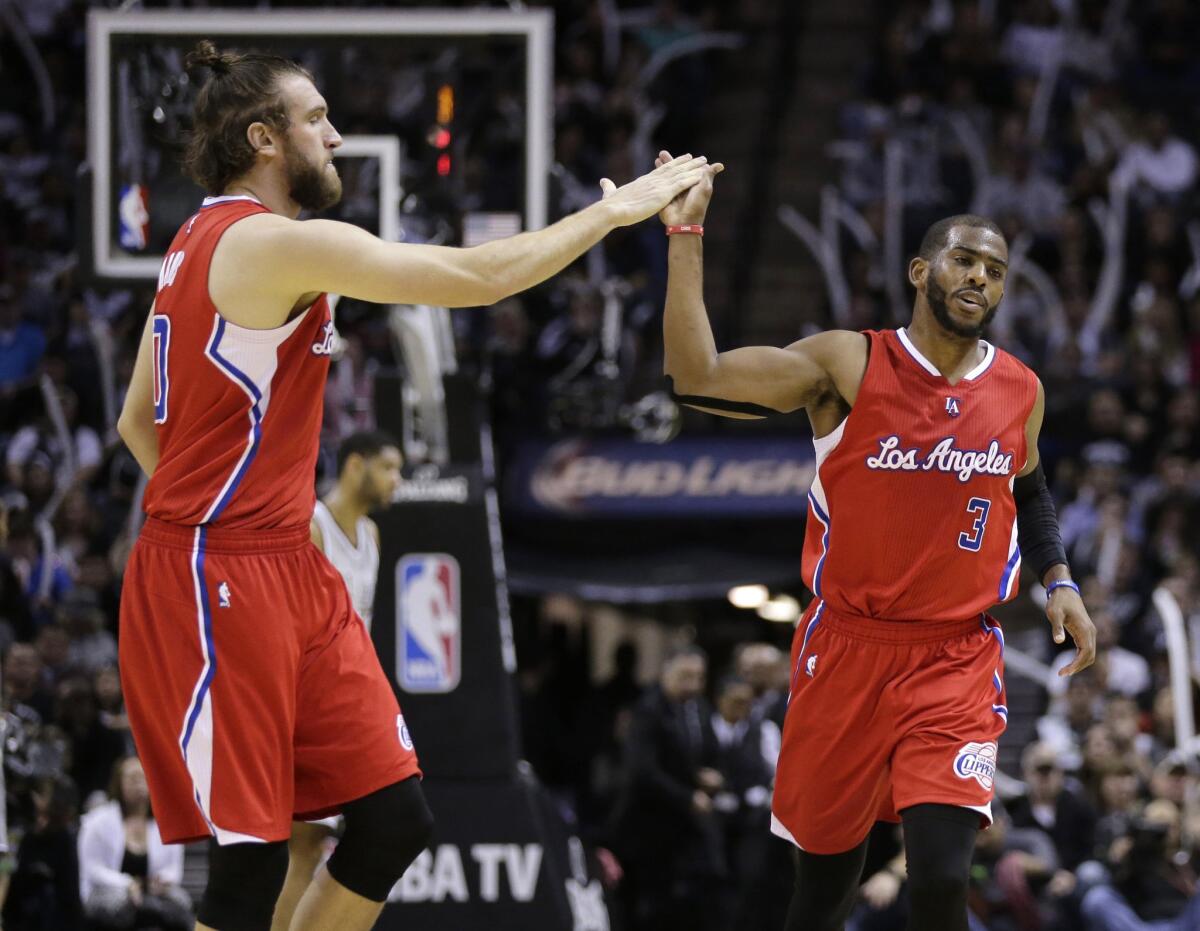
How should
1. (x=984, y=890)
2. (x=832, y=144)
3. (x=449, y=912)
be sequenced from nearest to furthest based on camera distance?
(x=449, y=912), (x=984, y=890), (x=832, y=144)

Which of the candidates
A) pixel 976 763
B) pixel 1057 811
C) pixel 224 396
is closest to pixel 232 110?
pixel 224 396

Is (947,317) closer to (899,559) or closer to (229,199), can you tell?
(899,559)

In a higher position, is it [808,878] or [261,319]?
[261,319]

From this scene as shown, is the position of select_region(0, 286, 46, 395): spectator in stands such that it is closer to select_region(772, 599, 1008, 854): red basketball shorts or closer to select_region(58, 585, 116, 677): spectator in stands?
select_region(58, 585, 116, 677): spectator in stands

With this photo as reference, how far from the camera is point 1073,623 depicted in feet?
18.9

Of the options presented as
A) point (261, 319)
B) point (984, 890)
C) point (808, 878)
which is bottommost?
point (984, 890)

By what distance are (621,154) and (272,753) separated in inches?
501

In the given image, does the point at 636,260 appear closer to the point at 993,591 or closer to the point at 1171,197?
the point at 1171,197

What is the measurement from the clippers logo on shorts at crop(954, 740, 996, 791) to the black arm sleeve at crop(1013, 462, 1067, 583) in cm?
71

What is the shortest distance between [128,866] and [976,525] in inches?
213

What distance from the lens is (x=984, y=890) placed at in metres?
10.0

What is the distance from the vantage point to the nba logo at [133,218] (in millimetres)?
9438

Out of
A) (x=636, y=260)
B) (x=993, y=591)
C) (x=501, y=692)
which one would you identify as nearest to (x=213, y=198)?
(x=993, y=591)

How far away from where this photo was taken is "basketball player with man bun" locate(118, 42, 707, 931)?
4.82 metres
